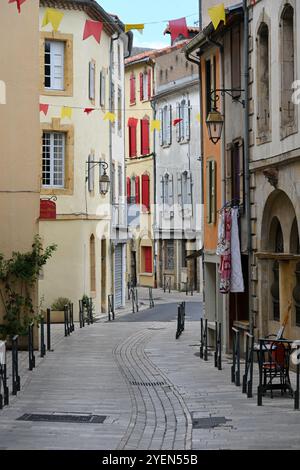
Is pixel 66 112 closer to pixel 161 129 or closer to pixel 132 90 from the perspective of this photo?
pixel 161 129

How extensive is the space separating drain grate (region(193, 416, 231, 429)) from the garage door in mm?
28451

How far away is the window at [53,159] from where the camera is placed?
112ft


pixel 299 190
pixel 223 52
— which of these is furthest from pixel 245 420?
pixel 223 52

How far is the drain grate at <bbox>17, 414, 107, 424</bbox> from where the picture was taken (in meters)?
13.1

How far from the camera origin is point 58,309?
33.8 metres

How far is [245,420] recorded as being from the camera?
1288 centimetres

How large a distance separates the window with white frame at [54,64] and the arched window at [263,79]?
1553cm

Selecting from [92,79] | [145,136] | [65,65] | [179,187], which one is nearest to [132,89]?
[145,136]

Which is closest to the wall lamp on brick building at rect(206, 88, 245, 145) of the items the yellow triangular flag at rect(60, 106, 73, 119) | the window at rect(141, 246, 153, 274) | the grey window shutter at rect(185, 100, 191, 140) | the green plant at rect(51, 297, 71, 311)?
the yellow triangular flag at rect(60, 106, 73, 119)

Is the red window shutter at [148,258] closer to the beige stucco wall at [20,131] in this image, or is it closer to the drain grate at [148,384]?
the beige stucco wall at [20,131]

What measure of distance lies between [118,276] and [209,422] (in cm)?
2952

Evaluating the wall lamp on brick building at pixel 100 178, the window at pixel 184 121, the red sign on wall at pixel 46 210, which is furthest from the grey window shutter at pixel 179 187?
the red sign on wall at pixel 46 210

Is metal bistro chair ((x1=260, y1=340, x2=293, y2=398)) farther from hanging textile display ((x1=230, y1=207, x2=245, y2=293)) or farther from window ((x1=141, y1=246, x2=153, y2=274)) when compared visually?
window ((x1=141, y1=246, x2=153, y2=274))
